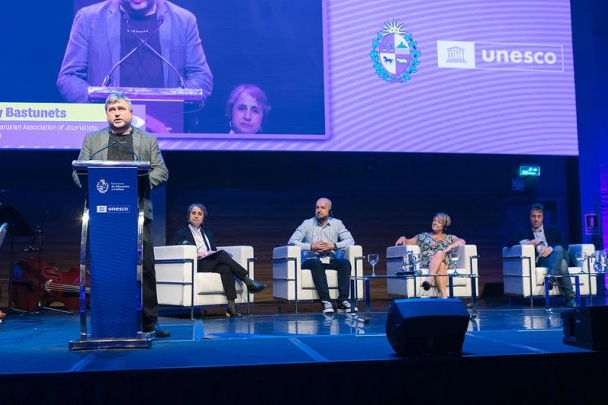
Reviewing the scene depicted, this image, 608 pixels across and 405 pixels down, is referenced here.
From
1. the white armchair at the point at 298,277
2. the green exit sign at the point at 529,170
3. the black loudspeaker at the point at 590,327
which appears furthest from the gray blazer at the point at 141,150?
the green exit sign at the point at 529,170

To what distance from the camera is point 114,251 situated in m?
2.78

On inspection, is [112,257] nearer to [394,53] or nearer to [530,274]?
[530,274]

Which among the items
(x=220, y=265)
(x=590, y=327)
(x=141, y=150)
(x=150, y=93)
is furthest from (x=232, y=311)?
(x=590, y=327)

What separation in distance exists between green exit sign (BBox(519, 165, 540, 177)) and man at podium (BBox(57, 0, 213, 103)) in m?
3.53

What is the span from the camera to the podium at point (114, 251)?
9.06 feet

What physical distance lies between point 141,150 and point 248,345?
1038mm

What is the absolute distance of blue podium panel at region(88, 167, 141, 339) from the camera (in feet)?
Result: 9.07

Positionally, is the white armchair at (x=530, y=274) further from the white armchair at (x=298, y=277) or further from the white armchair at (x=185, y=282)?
the white armchair at (x=185, y=282)

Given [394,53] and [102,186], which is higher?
[394,53]

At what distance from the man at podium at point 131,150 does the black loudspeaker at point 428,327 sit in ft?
4.09

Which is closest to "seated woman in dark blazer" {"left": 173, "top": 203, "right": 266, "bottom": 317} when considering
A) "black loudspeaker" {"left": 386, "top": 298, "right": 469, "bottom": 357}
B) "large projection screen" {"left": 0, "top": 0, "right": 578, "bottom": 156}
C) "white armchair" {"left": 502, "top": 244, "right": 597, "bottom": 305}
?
"large projection screen" {"left": 0, "top": 0, "right": 578, "bottom": 156}

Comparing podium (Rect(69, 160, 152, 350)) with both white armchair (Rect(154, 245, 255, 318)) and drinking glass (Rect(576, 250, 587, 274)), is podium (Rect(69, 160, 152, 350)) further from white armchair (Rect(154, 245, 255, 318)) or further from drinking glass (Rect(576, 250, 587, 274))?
drinking glass (Rect(576, 250, 587, 274))

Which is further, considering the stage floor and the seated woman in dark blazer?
the seated woman in dark blazer

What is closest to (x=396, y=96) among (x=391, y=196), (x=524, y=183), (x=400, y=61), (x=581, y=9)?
(x=400, y=61)
